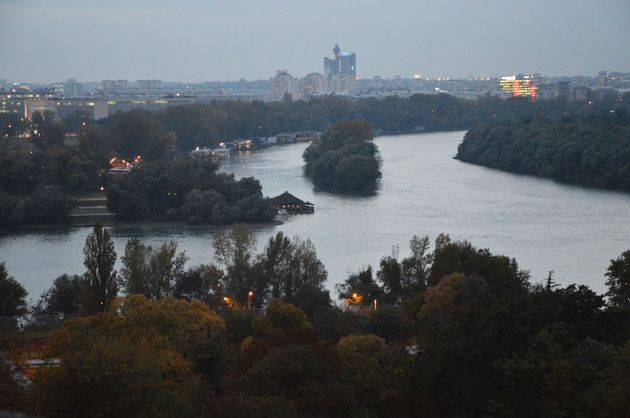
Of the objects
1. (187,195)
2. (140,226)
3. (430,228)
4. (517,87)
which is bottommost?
(140,226)

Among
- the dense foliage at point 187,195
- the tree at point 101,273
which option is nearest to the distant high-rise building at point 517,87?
the dense foliage at point 187,195

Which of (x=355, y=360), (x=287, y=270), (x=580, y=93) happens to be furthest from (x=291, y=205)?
(x=580, y=93)

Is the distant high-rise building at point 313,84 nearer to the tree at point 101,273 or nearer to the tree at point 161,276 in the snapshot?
the tree at point 161,276

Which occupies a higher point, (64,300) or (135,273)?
(135,273)

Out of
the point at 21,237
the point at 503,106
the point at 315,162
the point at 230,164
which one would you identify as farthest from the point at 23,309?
A: the point at 503,106

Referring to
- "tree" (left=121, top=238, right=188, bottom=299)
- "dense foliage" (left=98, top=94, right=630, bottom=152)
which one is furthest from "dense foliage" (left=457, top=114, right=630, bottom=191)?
"tree" (left=121, top=238, right=188, bottom=299)

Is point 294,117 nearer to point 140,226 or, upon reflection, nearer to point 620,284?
point 140,226

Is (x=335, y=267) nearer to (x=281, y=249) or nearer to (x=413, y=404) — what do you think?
(x=281, y=249)
